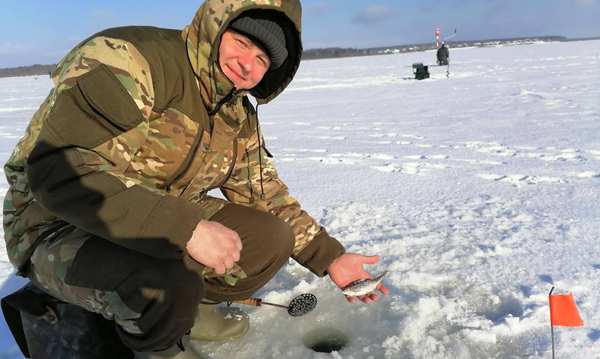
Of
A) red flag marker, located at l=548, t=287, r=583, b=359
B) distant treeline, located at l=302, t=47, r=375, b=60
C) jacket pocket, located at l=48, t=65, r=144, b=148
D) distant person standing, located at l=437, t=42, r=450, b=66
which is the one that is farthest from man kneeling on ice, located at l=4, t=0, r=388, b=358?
distant treeline, located at l=302, t=47, r=375, b=60

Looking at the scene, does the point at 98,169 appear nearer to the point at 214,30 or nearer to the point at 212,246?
the point at 212,246

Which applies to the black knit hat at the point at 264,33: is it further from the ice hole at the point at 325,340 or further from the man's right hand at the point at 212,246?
the ice hole at the point at 325,340

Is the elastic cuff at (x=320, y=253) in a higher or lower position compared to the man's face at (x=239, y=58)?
lower

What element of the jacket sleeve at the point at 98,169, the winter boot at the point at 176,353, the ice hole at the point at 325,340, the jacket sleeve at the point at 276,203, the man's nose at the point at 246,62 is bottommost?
the ice hole at the point at 325,340

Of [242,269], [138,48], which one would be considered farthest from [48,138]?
[242,269]

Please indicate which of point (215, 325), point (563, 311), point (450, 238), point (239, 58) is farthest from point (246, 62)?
point (450, 238)

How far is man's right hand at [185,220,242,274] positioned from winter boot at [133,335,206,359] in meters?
0.39

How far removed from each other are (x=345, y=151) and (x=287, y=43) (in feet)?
10.9

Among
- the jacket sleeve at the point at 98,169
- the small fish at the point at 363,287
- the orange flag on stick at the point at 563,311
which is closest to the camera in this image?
the jacket sleeve at the point at 98,169

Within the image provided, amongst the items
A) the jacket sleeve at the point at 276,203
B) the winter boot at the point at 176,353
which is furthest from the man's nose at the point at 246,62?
the winter boot at the point at 176,353

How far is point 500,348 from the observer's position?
1.60 metres

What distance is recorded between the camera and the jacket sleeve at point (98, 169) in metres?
1.08

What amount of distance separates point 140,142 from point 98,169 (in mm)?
193

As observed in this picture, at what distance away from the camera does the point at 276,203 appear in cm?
185
